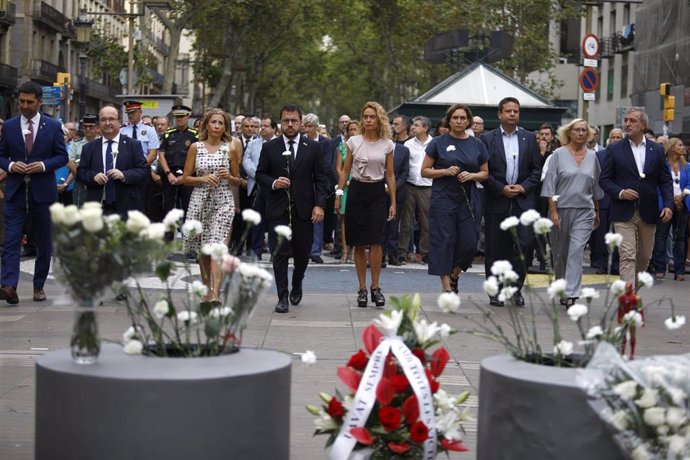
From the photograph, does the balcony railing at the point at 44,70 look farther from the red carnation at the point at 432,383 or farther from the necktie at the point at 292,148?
the red carnation at the point at 432,383

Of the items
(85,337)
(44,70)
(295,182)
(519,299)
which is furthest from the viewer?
(44,70)

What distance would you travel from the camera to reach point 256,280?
5227mm

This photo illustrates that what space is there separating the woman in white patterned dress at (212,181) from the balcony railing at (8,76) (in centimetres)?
5170

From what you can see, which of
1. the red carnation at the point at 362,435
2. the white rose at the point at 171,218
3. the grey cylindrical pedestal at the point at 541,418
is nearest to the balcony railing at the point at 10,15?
the white rose at the point at 171,218

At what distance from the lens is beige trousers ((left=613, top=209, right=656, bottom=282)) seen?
494 inches

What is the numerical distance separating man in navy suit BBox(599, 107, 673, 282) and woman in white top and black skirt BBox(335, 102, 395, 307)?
2.41m

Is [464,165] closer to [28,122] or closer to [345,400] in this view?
[28,122]

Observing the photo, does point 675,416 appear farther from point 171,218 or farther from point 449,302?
point 171,218

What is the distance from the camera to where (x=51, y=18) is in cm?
6800

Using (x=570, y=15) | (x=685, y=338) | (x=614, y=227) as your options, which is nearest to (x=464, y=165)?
(x=614, y=227)

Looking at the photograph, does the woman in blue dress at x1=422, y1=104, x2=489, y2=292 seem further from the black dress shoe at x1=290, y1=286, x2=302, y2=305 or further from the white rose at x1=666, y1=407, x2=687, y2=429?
the white rose at x1=666, y1=407, x2=687, y2=429

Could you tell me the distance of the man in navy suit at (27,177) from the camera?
38.9ft

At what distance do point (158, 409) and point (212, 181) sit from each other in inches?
284

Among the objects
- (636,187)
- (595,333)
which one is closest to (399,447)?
(595,333)
